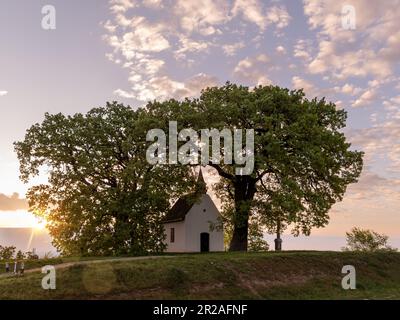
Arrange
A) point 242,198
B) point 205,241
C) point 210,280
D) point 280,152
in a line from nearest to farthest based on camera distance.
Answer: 1. point 210,280
2. point 280,152
3. point 242,198
4. point 205,241

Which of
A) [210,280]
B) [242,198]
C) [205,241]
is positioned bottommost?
[210,280]

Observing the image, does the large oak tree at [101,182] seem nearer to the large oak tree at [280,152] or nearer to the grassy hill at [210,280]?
the large oak tree at [280,152]

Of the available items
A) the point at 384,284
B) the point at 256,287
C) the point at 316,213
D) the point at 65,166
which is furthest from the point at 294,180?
the point at 65,166

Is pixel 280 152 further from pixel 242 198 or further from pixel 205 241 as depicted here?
pixel 205 241

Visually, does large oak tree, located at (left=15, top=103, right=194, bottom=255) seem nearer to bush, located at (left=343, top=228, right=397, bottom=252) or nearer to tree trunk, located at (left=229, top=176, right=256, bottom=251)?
tree trunk, located at (left=229, top=176, right=256, bottom=251)

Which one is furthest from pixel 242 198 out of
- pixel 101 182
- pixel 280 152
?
pixel 101 182

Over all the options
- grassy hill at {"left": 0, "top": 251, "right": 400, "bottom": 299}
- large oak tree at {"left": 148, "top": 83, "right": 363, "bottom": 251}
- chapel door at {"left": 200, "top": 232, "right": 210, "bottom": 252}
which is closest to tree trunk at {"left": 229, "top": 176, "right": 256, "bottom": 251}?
large oak tree at {"left": 148, "top": 83, "right": 363, "bottom": 251}

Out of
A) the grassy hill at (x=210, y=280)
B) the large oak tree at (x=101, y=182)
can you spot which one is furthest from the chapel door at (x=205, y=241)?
the grassy hill at (x=210, y=280)

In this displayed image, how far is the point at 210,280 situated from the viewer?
29312 millimetres

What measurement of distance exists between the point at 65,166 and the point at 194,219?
14539mm

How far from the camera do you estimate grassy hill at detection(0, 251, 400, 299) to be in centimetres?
2653

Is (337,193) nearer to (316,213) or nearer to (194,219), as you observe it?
(316,213)

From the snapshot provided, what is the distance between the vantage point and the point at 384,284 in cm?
3431
